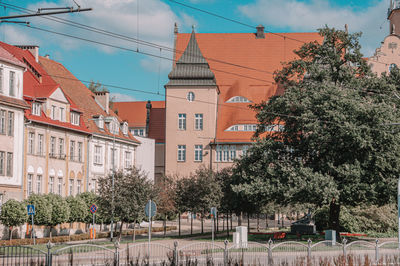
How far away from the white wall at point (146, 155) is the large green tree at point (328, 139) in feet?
103

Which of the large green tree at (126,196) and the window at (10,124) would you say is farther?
the window at (10,124)

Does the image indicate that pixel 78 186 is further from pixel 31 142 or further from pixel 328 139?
pixel 328 139

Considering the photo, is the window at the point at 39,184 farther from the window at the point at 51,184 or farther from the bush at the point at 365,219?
the bush at the point at 365,219

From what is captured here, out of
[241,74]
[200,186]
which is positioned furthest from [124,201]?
[241,74]

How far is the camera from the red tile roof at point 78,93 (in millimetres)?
60844

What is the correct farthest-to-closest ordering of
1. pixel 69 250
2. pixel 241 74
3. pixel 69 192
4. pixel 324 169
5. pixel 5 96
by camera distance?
1. pixel 241 74
2. pixel 69 192
3. pixel 5 96
4. pixel 324 169
5. pixel 69 250

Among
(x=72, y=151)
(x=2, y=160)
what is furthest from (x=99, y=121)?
(x=2, y=160)

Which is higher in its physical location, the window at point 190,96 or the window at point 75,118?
the window at point 190,96

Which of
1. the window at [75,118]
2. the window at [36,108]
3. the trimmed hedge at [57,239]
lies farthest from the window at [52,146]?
the trimmed hedge at [57,239]

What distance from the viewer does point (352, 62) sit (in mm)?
42719

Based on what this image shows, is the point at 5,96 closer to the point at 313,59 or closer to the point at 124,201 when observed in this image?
the point at 124,201

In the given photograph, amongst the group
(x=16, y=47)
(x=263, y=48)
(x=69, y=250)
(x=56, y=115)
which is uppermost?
(x=263, y=48)

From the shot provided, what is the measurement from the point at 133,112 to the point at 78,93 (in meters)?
37.4

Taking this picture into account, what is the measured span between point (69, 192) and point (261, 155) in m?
21.8
